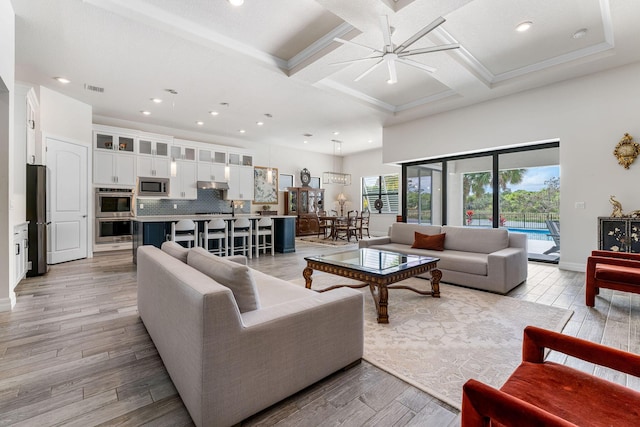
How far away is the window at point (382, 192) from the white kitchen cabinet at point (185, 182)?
6.11 metres

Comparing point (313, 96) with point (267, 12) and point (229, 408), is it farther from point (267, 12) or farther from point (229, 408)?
point (229, 408)

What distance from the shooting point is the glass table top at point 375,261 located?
118 inches

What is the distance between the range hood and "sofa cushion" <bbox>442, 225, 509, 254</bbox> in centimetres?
600

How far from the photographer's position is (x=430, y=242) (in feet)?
14.9

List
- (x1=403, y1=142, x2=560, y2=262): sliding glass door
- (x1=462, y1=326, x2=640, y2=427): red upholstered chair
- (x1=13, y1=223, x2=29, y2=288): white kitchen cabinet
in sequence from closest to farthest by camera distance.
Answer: (x1=462, y1=326, x2=640, y2=427): red upholstered chair
(x1=13, y1=223, x2=29, y2=288): white kitchen cabinet
(x1=403, y1=142, x2=560, y2=262): sliding glass door

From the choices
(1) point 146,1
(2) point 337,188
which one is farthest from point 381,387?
(2) point 337,188

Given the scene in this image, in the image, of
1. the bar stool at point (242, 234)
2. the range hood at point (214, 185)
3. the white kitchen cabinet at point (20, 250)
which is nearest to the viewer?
the white kitchen cabinet at point (20, 250)

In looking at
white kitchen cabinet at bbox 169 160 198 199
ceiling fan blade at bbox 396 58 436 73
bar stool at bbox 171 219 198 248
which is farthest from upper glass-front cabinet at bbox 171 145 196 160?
ceiling fan blade at bbox 396 58 436 73

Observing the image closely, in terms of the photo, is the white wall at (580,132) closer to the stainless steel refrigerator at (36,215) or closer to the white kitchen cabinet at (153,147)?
the white kitchen cabinet at (153,147)

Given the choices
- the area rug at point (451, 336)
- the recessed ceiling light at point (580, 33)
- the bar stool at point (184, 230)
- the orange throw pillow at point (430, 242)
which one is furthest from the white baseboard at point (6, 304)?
the recessed ceiling light at point (580, 33)

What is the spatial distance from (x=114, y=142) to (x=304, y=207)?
5.78 meters

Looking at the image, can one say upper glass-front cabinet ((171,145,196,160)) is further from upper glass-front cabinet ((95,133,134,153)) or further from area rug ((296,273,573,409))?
area rug ((296,273,573,409))

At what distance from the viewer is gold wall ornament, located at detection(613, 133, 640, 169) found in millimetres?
4199

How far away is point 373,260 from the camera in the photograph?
11.4 feet
